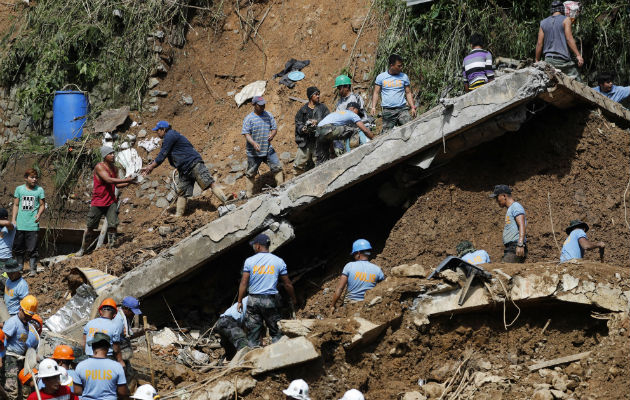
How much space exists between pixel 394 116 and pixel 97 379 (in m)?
5.56

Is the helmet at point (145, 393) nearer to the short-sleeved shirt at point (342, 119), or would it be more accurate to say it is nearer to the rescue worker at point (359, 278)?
the rescue worker at point (359, 278)

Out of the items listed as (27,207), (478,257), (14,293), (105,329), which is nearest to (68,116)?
(27,207)

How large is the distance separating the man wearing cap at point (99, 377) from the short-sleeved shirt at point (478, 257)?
13.2 feet

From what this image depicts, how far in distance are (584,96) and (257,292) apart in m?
4.85

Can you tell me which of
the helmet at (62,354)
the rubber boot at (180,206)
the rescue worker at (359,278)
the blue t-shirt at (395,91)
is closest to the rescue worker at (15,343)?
the helmet at (62,354)

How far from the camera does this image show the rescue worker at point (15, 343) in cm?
905

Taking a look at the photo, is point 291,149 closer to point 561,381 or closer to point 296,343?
point 296,343

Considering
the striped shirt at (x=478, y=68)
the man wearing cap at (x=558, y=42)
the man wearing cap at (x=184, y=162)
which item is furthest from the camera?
the man wearing cap at (x=184, y=162)

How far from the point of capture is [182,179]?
1264 centimetres

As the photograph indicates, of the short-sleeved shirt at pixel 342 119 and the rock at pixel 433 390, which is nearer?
the rock at pixel 433 390

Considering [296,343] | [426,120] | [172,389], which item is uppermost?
[426,120]

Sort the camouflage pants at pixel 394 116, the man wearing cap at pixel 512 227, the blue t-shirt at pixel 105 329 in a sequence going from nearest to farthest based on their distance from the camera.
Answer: the blue t-shirt at pixel 105 329, the man wearing cap at pixel 512 227, the camouflage pants at pixel 394 116

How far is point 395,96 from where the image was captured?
11.6 meters

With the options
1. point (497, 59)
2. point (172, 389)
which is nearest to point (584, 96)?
point (497, 59)
